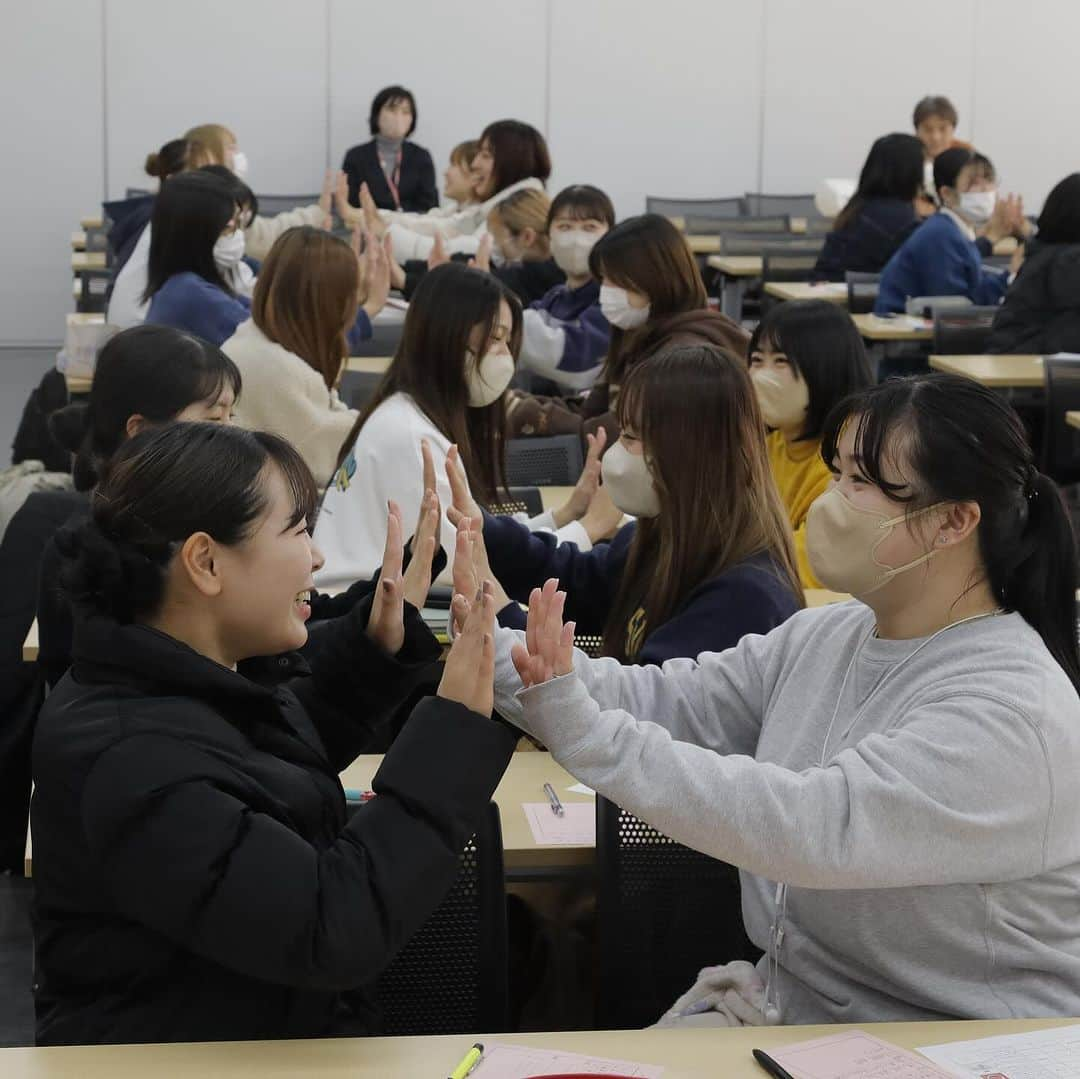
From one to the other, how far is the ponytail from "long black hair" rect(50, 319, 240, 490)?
1.62m

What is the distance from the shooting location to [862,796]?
1.62 metres

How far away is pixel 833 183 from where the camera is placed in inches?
400

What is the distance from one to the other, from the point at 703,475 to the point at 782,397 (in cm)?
108

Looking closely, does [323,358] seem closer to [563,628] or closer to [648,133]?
[563,628]

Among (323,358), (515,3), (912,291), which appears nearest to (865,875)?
(323,358)

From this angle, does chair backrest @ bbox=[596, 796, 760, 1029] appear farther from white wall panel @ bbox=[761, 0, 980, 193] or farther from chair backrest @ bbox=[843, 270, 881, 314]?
white wall panel @ bbox=[761, 0, 980, 193]

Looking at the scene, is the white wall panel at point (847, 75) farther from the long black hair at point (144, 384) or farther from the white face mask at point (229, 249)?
the long black hair at point (144, 384)

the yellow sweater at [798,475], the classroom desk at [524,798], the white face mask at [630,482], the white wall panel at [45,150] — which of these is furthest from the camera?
the white wall panel at [45,150]

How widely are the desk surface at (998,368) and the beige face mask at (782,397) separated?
2559mm

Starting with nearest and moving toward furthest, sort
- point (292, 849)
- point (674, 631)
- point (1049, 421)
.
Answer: point (292, 849)
point (674, 631)
point (1049, 421)

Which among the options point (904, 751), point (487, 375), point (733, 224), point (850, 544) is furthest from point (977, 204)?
point (904, 751)

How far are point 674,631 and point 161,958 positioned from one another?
40.9 inches

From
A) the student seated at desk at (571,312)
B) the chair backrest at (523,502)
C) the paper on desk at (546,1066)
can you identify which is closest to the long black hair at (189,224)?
the student seated at desk at (571,312)

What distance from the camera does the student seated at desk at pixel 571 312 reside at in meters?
5.53
